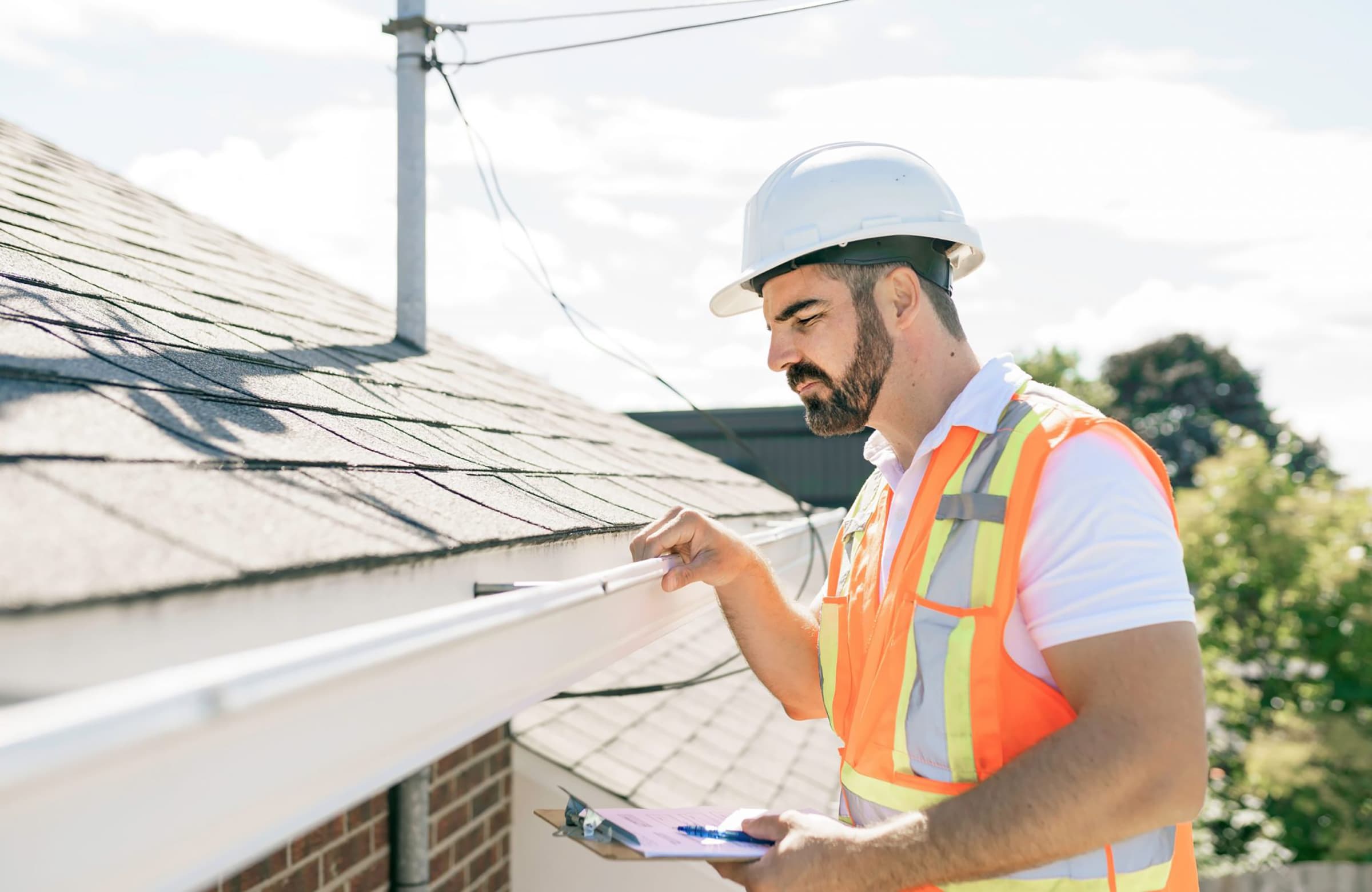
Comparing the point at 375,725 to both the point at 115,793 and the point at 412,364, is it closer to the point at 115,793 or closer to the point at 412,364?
the point at 115,793

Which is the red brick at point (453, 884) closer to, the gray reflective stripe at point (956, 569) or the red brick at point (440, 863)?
the red brick at point (440, 863)

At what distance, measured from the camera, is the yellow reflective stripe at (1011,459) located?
5.95 feet

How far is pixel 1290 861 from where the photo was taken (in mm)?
10828

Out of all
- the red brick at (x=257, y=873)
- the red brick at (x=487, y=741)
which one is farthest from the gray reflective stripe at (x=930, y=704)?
the red brick at (x=487, y=741)

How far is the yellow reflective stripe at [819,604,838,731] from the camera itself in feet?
7.76

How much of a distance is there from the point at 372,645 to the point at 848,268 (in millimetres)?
1482

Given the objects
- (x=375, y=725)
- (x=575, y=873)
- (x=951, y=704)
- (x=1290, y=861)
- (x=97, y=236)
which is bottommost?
(x=1290, y=861)

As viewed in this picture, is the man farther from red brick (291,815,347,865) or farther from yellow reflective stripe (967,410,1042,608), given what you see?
red brick (291,815,347,865)

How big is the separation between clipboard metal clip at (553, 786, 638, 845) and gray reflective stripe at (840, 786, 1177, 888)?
1.98 feet

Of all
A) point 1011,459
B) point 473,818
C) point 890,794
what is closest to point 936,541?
point 1011,459

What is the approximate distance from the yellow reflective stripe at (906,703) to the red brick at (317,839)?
2.00 m

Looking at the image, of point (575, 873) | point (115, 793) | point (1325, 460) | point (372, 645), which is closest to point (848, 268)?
point (372, 645)

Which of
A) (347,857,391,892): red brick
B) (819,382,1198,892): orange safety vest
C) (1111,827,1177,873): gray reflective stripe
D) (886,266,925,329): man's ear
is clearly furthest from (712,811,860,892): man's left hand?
Answer: (347,857,391,892): red brick

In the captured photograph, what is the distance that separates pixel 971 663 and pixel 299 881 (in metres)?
2.39
